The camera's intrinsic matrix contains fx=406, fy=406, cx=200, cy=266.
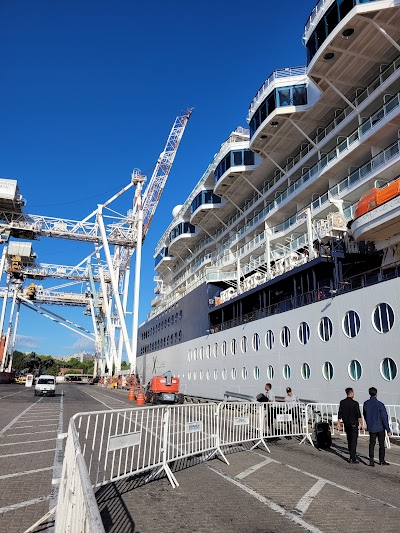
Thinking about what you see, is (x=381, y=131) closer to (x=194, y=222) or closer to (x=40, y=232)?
(x=194, y=222)

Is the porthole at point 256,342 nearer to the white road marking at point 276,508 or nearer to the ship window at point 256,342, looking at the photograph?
the ship window at point 256,342

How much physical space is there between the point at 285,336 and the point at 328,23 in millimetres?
14483

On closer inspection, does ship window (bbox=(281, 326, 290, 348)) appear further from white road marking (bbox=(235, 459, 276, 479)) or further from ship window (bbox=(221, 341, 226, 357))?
white road marking (bbox=(235, 459, 276, 479))

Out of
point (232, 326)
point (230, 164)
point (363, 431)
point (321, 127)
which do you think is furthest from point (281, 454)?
point (230, 164)

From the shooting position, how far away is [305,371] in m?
18.0

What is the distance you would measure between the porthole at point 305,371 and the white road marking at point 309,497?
11076 mm

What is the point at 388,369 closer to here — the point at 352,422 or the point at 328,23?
the point at 352,422

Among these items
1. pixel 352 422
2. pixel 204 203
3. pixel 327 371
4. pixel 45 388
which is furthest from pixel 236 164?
pixel 352 422

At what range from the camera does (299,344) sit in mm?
18766

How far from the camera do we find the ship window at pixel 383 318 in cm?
1380

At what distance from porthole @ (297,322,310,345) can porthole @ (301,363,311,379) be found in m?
1.02

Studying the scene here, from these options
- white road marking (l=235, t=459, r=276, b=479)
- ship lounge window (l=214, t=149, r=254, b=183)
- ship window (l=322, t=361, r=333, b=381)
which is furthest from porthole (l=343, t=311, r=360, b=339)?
ship lounge window (l=214, t=149, r=254, b=183)

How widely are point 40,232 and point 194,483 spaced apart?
43.7 metres

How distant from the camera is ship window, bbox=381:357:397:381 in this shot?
13258 mm
